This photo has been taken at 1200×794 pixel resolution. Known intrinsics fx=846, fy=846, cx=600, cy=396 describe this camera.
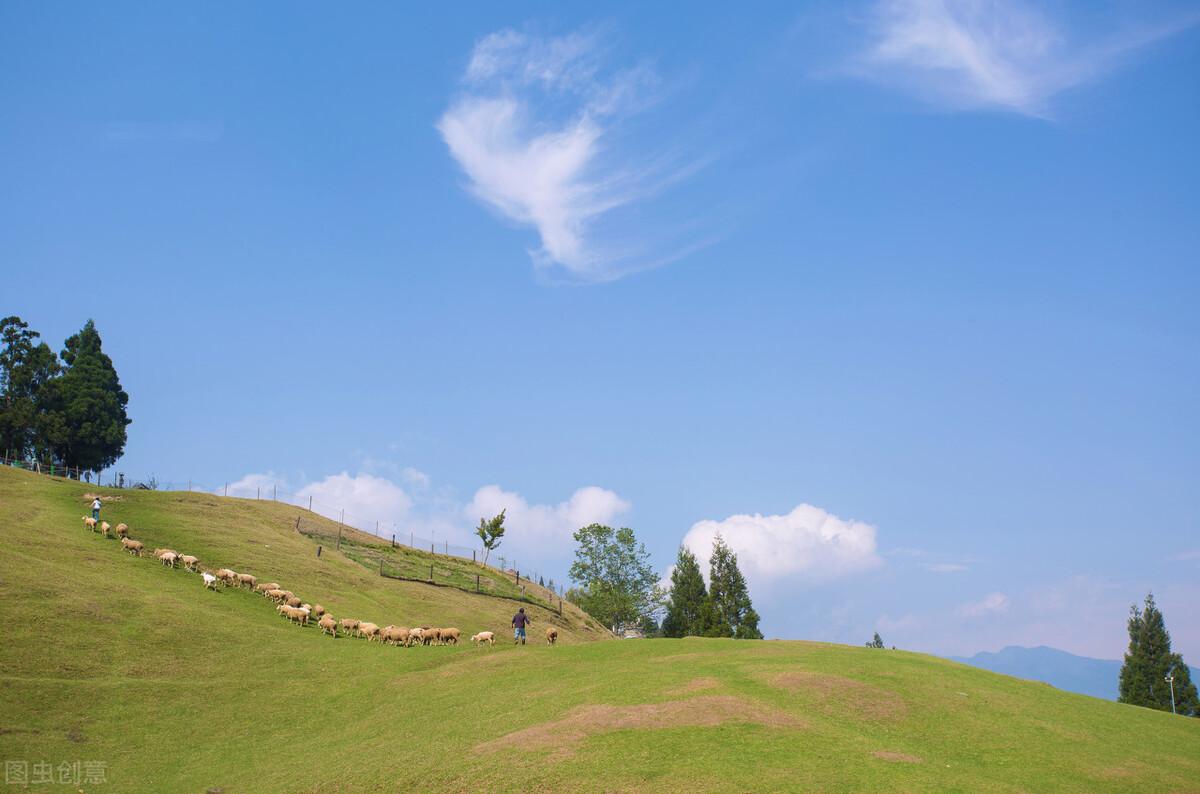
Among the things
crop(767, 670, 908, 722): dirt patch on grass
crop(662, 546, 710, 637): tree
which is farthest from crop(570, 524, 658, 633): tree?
crop(767, 670, 908, 722): dirt patch on grass

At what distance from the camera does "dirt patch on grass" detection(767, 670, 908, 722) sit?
3706cm

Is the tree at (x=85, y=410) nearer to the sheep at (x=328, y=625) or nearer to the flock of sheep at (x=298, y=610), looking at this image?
the flock of sheep at (x=298, y=610)

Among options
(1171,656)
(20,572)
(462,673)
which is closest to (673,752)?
(462,673)

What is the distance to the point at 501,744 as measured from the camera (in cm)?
3372

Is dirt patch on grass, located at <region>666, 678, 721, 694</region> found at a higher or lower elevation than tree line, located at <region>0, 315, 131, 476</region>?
lower

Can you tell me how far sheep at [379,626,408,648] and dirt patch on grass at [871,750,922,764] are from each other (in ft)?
124

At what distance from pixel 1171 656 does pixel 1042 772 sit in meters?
95.2

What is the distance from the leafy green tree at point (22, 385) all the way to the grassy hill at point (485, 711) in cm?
Answer: 6481

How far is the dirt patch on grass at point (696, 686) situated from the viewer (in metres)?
38.6

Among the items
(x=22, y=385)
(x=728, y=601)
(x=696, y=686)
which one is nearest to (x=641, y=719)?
(x=696, y=686)

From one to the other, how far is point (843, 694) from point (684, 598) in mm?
91515

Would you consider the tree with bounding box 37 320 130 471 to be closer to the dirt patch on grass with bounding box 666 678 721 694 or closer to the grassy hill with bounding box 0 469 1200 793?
the grassy hill with bounding box 0 469 1200 793

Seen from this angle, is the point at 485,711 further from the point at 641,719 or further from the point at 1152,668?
the point at 1152,668

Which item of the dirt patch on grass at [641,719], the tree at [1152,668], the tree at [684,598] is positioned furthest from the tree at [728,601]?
the dirt patch on grass at [641,719]
